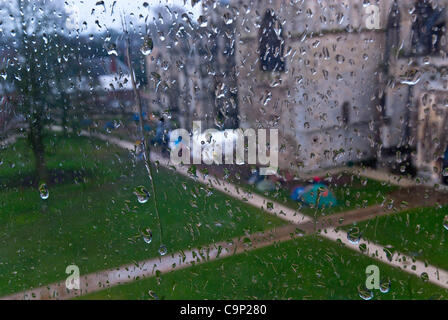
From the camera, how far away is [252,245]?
1.23 metres

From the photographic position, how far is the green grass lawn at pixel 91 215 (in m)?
1.20

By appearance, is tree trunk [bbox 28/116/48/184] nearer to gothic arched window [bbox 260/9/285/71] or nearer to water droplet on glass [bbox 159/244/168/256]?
water droplet on glass [bbox 159/244/168/256]

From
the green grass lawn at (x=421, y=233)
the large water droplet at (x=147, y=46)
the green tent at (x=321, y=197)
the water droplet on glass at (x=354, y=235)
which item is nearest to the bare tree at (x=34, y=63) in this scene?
the large water droplet at (x=147, y=46)

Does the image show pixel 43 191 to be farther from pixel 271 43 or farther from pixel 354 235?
pixel 354 235

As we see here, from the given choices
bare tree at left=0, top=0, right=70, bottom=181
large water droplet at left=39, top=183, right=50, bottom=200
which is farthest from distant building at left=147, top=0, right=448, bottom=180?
large water droplet at left=39, top=183, right=50, bottom=200

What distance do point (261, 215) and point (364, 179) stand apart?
0.32 meters

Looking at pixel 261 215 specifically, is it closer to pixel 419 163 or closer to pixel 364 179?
pixel 364 179

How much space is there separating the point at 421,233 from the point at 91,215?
3.24ft

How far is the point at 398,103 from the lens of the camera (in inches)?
43.9

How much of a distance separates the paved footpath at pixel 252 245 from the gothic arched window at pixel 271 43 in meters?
0.38

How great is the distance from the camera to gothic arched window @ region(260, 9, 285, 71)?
1146 millimetres

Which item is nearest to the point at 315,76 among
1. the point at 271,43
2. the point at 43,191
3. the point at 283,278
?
the point at 271,43

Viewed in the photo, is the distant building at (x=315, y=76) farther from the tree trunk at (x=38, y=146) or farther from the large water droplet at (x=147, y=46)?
the tree trunk at (x=38, y=146)

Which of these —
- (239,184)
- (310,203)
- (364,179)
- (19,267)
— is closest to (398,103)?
(364,179)
